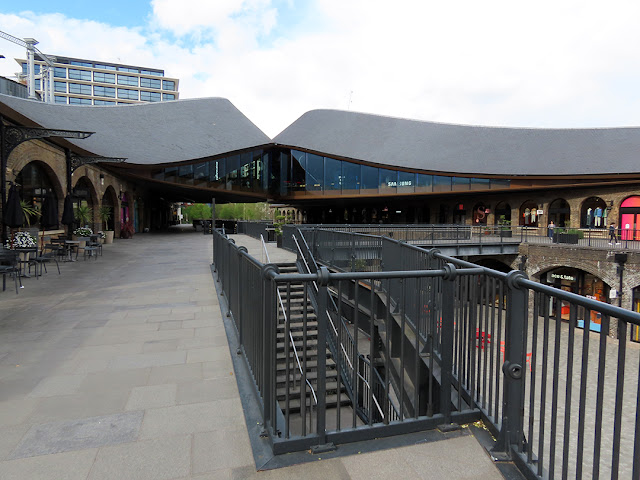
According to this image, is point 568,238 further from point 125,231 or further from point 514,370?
point 125,231

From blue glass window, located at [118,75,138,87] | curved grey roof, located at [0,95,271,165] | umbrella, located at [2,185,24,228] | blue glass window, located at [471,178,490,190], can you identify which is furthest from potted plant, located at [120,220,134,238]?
blue glass window, located at [118,75,138,87]

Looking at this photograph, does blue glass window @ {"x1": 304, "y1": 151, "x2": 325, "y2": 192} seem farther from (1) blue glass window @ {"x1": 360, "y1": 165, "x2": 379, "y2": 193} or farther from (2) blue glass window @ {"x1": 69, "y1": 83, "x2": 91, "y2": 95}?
(2) blue glass window @ {"x1": 69, "y1": 83, "x2": 91, "y2": 95}

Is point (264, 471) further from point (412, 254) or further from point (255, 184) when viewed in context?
point (255, 184)

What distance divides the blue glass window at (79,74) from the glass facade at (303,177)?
72.1 metres

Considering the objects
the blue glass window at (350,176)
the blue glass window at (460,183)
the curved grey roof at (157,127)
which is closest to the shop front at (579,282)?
the blue glass window at (460,183)

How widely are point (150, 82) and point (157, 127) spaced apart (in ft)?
244

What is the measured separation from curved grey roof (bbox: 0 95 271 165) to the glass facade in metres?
1.47

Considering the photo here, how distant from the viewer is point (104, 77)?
3681 inches

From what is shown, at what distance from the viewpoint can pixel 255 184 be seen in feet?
142

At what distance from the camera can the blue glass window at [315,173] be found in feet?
141

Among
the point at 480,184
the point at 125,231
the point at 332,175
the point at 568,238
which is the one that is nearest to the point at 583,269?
the point at 568,238

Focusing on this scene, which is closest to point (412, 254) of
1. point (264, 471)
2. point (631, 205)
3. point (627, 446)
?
point (264, 471)

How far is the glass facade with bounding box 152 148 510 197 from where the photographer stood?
35781 millimetres

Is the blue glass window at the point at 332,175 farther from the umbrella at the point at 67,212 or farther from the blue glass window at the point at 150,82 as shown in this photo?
the blue glass window at the point at 150,82
